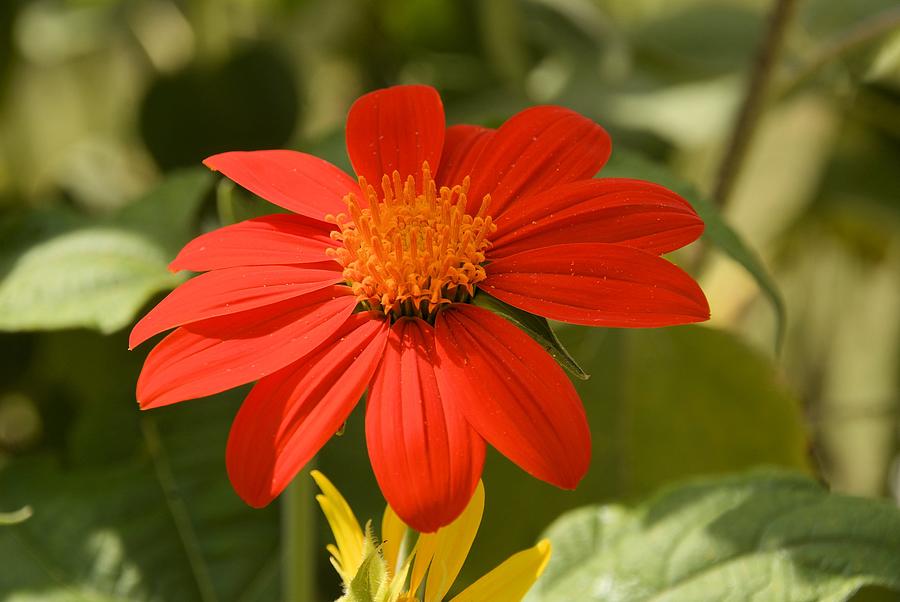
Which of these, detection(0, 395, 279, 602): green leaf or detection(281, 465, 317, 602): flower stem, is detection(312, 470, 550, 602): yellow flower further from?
detection(0, 395, 279, 602): green leaf

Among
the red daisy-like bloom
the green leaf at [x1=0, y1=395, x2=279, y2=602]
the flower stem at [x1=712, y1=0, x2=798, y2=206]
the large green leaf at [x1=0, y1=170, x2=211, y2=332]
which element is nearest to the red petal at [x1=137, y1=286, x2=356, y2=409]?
the red daisy-like bloom

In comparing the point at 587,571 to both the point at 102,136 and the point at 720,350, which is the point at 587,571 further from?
the point at 102,136

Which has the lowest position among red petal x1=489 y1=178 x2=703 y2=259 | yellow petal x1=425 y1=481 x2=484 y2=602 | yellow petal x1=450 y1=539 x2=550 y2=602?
yellow petal x1=450 y1=539 x2=550 y2=602

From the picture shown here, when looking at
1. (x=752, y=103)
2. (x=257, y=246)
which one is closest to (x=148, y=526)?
(x=257, y=246)

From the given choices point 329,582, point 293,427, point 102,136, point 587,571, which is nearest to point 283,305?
point 293,427

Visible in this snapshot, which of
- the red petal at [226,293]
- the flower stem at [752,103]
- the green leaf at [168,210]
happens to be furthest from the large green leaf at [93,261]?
the flower stem at [752,103]

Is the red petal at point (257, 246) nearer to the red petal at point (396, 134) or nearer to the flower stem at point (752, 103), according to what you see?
the red petal at point (396, 134)
